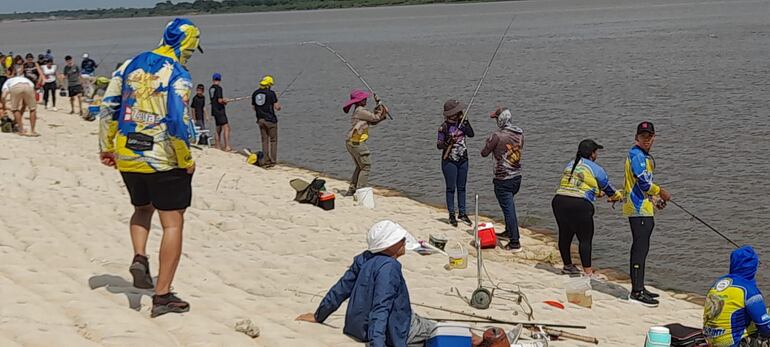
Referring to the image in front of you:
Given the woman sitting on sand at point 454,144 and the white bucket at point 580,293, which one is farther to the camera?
the woman sitting on sand at point 454,144

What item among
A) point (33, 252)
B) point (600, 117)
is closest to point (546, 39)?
point (600, 117)

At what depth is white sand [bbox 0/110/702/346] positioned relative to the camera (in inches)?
226

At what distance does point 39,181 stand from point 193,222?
7.40 feet

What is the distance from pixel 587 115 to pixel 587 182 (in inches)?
629

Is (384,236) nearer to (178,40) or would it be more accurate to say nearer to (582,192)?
(178,40)

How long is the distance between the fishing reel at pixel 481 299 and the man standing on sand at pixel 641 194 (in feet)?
6.48

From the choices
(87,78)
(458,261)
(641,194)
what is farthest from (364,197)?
(87,78)

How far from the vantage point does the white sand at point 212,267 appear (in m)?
5.74

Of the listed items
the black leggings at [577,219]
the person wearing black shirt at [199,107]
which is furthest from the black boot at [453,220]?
the person wearing black shirt at [199,107]

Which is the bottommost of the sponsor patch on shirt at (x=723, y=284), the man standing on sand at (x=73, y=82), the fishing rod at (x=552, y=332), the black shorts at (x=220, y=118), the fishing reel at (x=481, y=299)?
the fishing rod at (x=552, y=332)

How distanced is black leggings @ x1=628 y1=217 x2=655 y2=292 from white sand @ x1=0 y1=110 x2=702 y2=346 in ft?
1.02

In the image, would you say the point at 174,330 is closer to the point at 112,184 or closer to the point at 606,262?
the point at 112,184

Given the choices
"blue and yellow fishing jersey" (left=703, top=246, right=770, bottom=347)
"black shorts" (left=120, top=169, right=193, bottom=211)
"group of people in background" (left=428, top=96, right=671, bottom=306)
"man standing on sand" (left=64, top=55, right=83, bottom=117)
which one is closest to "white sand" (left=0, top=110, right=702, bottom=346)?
"group of people in background" (left=428, top=96, right=671, bottom=306)

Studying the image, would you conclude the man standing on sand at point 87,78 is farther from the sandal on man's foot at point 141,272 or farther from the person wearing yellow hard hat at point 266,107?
the sandal on man's foot at point 141,272
